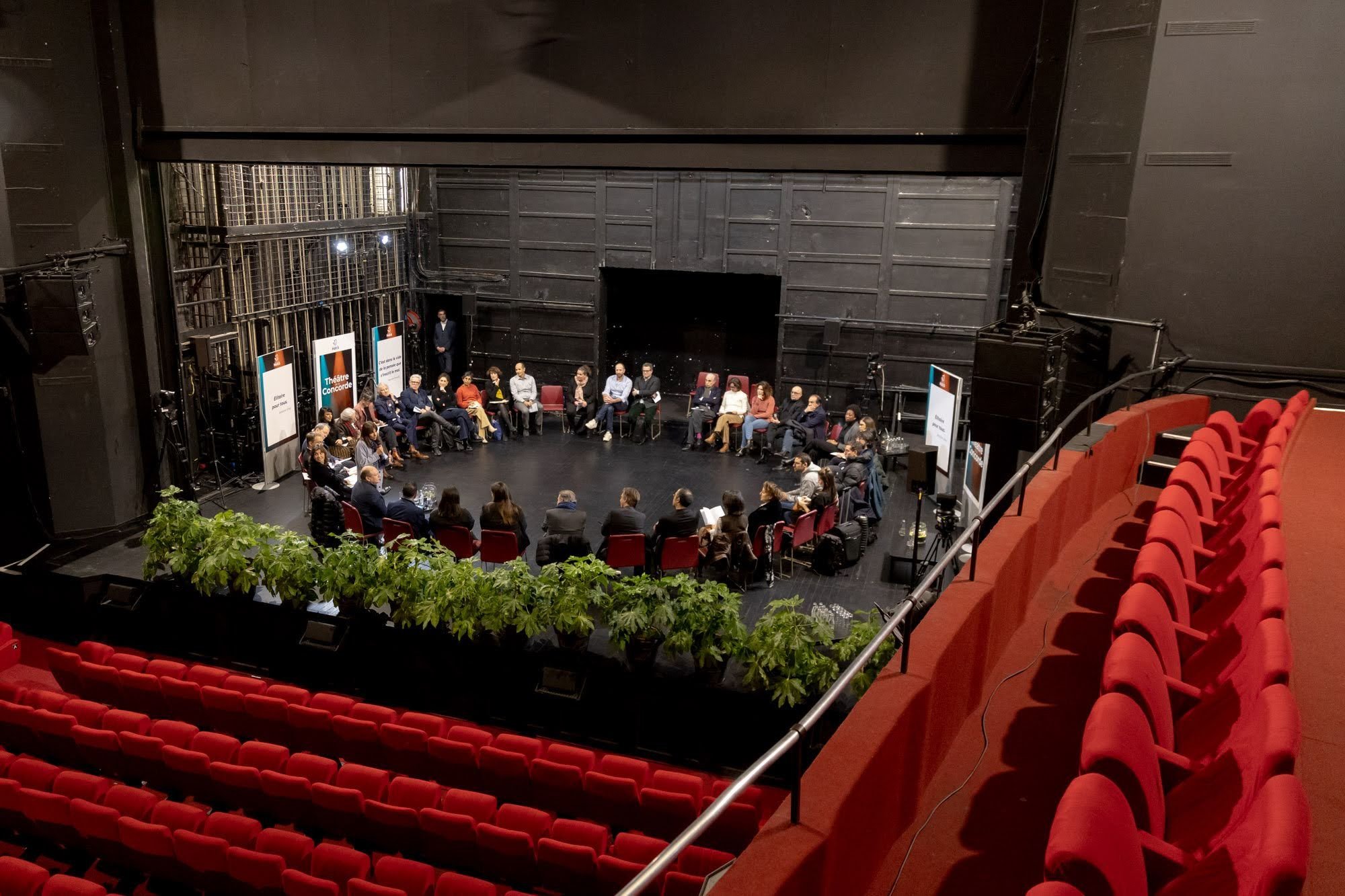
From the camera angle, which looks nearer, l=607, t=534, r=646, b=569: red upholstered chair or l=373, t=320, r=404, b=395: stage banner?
l=607, t=534, r=646, b=569: red upholstered chair

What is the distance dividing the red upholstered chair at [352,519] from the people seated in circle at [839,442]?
213 inches

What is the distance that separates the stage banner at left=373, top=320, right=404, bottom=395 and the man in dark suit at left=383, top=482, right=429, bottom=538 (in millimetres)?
5184

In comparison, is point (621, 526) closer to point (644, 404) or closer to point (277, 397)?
point (277, 397)

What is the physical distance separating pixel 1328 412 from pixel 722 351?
10033 mm

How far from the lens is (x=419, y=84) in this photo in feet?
30.0

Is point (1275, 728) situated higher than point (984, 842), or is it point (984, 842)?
point (1275, 728)

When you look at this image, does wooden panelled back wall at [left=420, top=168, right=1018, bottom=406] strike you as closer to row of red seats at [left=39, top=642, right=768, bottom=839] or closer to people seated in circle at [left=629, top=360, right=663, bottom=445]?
people seated in circle at [left=629, top=360, right=663, bottom=445]

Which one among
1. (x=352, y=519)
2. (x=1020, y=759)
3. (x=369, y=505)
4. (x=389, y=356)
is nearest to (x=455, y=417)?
(x=389, y=356)

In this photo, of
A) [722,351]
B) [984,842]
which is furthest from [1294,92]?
[722,351]

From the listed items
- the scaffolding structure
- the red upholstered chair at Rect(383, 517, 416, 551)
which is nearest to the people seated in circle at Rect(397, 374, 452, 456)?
the scaffolding structure

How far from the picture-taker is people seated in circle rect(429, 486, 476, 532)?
28.0 feet

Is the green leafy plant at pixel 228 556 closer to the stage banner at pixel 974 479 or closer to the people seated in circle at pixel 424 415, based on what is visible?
the people seated in circle at pixel 424 415

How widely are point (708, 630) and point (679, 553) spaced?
6.52 feet

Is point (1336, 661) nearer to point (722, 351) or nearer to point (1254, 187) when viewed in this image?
point (1254, 187)
